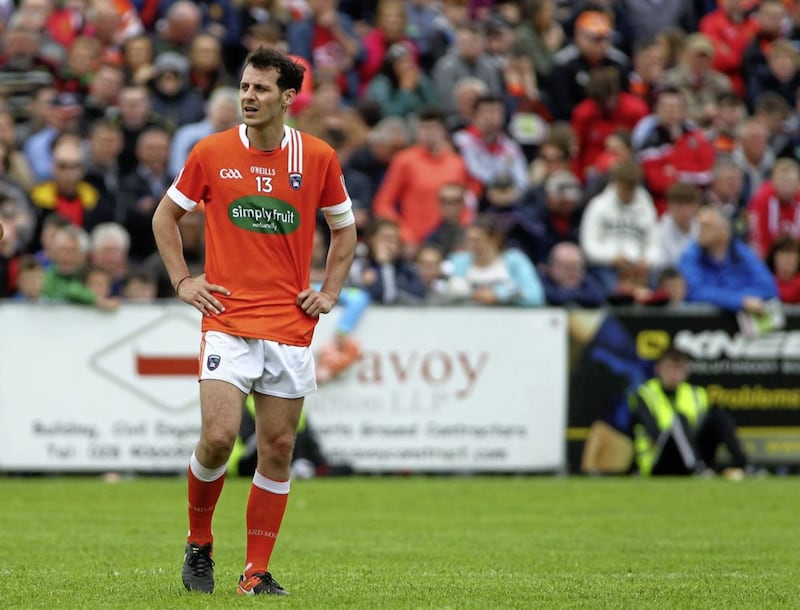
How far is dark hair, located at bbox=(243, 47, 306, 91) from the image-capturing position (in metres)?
8.17

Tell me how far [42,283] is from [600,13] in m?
10.2

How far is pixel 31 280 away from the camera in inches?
642

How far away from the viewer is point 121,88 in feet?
64.3

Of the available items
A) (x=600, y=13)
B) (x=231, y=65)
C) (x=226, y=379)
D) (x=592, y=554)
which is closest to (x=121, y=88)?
(x=231, y=65)

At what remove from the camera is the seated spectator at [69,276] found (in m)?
16.3

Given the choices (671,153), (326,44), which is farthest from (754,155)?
(326,44)

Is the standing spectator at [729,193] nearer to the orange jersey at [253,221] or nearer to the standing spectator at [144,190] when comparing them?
the standing spectator at [144,190]

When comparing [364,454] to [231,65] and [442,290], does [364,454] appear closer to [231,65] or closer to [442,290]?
[442,290]

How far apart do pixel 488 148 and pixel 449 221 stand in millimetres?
2188

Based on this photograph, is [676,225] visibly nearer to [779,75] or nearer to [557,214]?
[557,214]

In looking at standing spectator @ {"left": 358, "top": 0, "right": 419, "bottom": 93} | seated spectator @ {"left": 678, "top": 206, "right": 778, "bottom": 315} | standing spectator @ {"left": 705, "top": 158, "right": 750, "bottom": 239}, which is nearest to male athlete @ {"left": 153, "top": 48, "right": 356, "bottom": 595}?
seated spectator @ {"left": 678, "top": 206, "right": 778, "bottom": 315}

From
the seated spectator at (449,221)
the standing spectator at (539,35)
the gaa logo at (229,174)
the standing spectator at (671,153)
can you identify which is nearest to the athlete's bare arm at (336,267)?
the gaa logo at (229,174)

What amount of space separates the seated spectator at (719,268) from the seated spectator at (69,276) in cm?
593

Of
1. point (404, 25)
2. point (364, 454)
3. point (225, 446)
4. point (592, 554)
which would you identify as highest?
point (404, 25)
